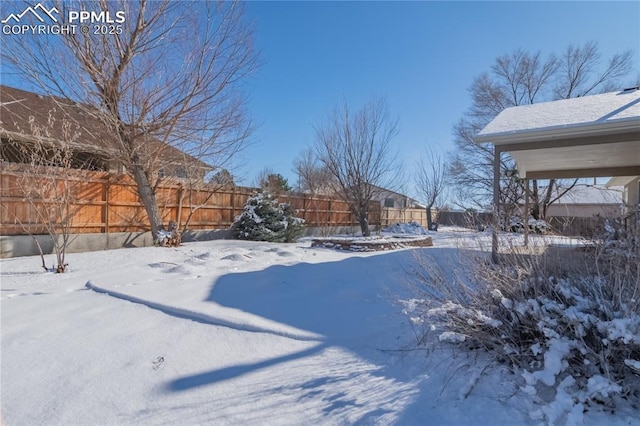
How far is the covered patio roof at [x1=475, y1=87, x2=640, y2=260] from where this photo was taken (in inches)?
220

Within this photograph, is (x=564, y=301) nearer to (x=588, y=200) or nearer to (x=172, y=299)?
(x=172, y=299)

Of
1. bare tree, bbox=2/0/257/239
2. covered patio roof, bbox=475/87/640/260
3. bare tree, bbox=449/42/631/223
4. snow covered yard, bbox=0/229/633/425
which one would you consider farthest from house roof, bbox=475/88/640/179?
bare tree, bbox=449/42/631/223

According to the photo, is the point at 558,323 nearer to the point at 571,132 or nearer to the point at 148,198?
the point at 571,132

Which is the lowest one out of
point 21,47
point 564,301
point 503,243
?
point 564,301

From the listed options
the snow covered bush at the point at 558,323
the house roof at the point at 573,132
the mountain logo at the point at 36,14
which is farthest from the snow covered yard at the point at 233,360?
the mountain logo at the point at 36,14

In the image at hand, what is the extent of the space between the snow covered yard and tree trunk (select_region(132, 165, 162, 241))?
14.8 ft

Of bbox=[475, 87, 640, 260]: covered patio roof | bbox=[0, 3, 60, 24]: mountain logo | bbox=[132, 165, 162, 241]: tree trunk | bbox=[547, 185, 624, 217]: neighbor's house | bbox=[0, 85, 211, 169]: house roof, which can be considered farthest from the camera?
bbox=[547, 185, 624, 217]: neighbor's house

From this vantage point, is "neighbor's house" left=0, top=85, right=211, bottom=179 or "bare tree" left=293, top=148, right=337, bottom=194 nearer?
"neighbor's house" left=0, top=85, right=211, bottom=179

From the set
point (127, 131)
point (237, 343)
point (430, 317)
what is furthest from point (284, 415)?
point (127, 131)

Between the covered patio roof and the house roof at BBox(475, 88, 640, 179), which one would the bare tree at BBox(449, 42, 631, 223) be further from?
the covered patio roof

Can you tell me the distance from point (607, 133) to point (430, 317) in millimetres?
5102

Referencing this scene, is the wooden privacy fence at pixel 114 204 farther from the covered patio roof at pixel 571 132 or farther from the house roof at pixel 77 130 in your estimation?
the covered patio roof at pixel 571 132

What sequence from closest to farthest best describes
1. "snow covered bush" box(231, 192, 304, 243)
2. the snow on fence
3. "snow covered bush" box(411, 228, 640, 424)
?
1. "snow covered bush" box(411, 228, 640, 424)
2. "snow covered bush" box(231, 192, 304, 243)
3. the snow on fence

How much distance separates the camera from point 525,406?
2104mm
